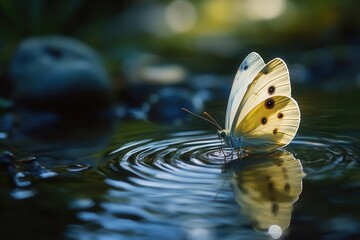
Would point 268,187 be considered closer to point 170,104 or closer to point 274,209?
point 274,209

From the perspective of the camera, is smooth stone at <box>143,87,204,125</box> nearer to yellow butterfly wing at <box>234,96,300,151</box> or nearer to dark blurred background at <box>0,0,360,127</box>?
dark blurred background at <box>0,0,360,127</box>

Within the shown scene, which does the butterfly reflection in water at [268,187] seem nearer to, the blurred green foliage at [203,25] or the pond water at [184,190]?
the pond water at [184,190]

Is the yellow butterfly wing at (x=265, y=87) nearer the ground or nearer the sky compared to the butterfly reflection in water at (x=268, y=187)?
nearer the sky

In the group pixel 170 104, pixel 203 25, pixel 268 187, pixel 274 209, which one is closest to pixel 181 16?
pixel 203 25

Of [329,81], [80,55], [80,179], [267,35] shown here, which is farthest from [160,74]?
[80,179]

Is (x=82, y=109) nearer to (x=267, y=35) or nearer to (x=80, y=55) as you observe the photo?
(x=80, y=55)

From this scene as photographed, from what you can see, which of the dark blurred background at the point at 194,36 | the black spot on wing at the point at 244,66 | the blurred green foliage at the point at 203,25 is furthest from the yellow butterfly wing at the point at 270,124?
the blurred green foliage at the point at 203,25
